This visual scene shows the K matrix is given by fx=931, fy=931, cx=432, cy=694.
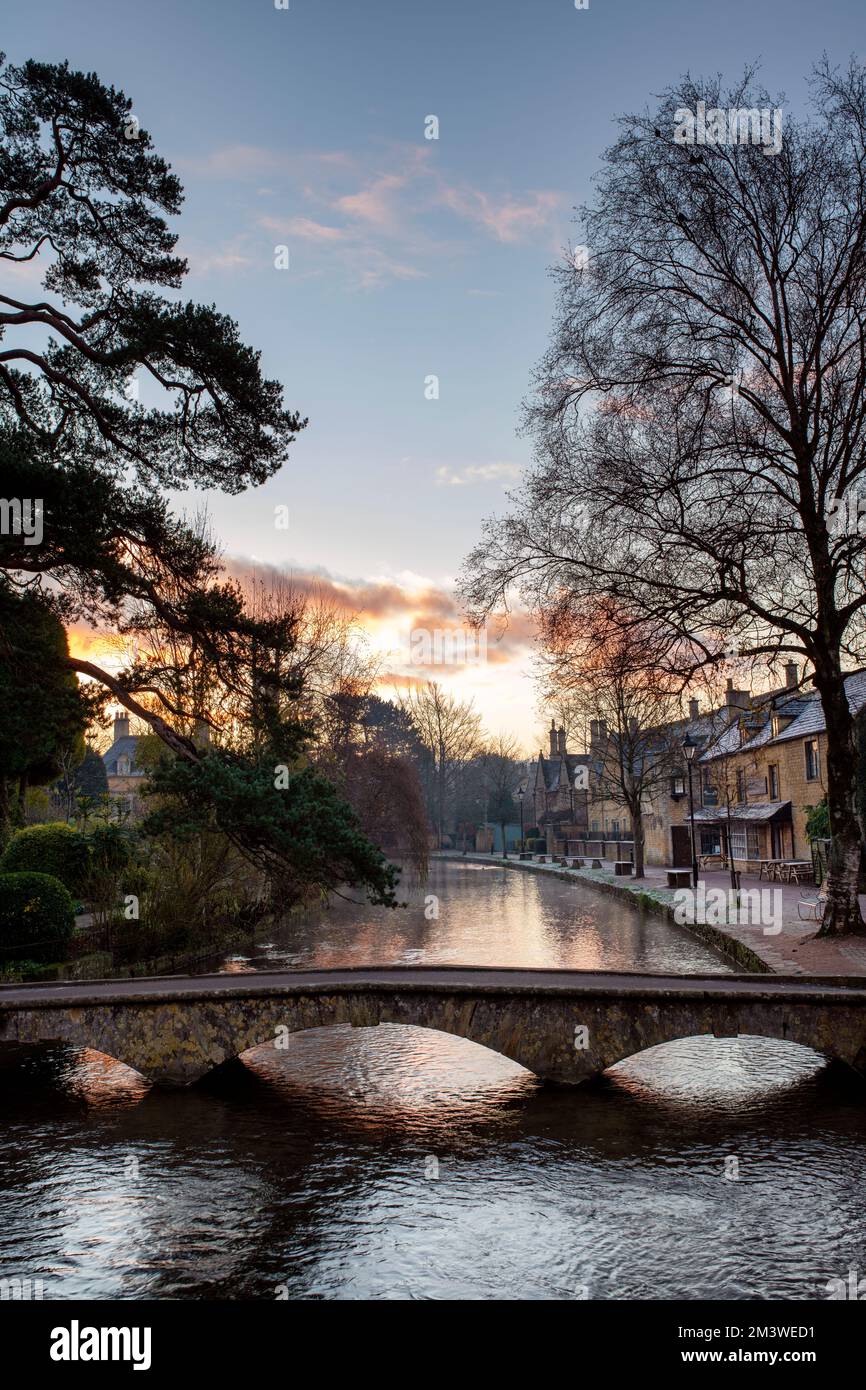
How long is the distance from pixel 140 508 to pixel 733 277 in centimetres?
1232

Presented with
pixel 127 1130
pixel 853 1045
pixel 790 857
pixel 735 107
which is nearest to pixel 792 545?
pixel 735 107

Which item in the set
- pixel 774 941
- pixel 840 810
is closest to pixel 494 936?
pixel 774 941

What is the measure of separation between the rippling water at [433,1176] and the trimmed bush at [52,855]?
6.93 meters

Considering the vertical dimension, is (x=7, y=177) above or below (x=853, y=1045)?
above

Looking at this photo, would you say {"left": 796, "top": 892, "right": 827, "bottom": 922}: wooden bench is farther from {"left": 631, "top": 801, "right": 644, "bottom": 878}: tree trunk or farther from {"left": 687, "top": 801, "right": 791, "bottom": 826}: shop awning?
{"left": 631, "top": 801, "right": 644, "bottom": 878}: tree trunk

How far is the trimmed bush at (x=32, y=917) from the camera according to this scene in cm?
1705

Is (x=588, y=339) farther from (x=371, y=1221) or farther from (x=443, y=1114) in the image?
(x=371, y=1221)

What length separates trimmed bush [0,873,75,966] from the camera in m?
17.0

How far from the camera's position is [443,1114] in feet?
36.1

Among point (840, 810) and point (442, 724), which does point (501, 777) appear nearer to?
point (442, 724)

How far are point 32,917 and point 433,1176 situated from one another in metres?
11.0

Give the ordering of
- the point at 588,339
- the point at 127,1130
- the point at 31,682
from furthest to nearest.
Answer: the point at 588,339
the point at 31,682
the point at 127,1130

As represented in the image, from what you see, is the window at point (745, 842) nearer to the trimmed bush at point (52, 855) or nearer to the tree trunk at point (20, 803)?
the trimmed bush at point (52, 855)

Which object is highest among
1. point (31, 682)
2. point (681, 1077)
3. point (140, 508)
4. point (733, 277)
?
point (733, 277)
